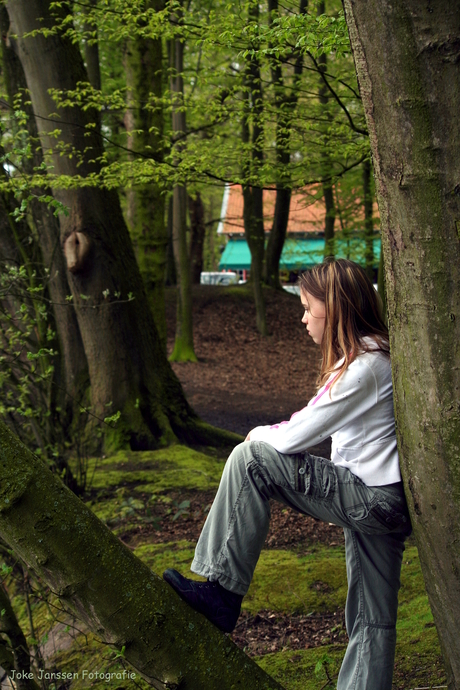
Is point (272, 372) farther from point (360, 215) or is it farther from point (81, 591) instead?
point (81, 591)

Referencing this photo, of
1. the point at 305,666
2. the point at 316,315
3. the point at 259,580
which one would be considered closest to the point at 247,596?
the point at 259,580

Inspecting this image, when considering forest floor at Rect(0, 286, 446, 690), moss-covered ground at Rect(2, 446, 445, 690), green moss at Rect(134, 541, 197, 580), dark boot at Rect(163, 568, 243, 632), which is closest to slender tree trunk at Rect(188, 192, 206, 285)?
forest floor at Rect(0, 286, 446, 690)

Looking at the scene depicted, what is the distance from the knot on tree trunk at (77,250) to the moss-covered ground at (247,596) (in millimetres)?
1997

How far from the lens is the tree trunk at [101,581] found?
1.91 meters

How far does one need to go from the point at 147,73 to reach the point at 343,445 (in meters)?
7.73

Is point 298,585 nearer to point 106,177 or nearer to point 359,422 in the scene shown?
point 359,422

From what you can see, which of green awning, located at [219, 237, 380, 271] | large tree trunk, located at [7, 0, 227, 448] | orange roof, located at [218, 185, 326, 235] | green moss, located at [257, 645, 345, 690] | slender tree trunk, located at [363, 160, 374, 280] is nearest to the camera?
green moss, located at [257, 645, 345, 690]

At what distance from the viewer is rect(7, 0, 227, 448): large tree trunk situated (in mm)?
6395

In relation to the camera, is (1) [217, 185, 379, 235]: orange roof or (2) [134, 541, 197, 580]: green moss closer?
(2) [134, 541, 197, 580]: green moss

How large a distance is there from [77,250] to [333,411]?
187 inches

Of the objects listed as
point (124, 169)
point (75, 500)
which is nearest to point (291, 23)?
point (124, 169)

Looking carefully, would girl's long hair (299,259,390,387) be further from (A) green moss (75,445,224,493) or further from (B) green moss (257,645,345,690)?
(A) green moss (75,445,224,493)

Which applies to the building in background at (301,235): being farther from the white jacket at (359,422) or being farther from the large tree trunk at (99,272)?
the white jacket at (359,422)

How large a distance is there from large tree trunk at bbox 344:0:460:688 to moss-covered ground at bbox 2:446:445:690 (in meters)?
0.96
